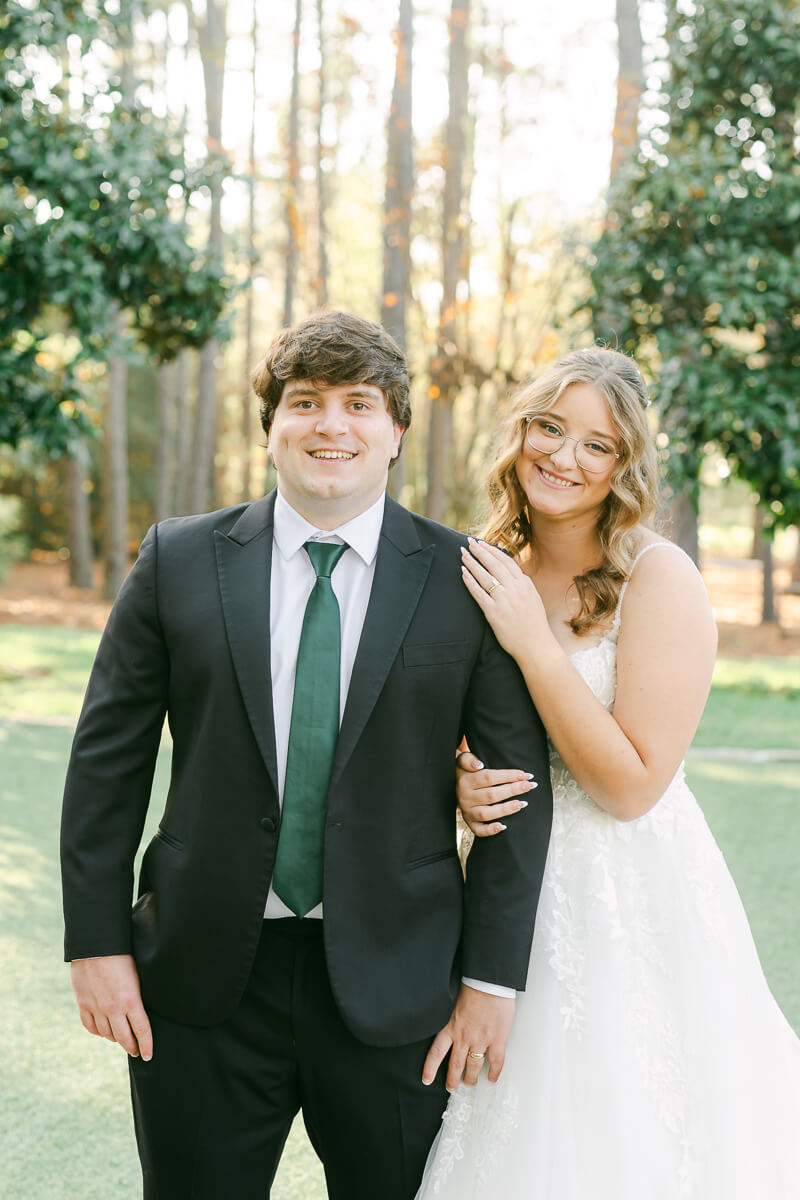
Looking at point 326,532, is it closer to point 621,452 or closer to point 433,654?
point 433,654

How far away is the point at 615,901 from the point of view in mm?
2311

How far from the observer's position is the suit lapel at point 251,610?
1.95 meters

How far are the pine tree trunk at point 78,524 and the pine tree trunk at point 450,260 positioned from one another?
5937mm

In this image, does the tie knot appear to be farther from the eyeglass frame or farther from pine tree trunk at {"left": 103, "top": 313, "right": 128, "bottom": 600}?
pine tree trunk at {"left": 103, "top": 313, "right": 128, "bottom": 600}

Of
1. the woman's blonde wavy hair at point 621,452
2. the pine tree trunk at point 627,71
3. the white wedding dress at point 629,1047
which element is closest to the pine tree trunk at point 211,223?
the pine tree trunk at point 627,71

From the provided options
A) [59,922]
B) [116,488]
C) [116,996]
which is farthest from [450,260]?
[116,996]

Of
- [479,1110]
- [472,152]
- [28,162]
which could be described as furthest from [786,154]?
[472,152]

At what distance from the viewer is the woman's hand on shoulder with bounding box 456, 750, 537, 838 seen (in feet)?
6.59

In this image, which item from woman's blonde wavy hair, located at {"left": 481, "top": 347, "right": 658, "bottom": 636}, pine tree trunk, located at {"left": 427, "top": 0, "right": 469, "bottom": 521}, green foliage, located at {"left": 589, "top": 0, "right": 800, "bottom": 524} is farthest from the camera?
pine tree trunk, located at {"left": 427, "top": 0, "right": 469, "bottom": 521}

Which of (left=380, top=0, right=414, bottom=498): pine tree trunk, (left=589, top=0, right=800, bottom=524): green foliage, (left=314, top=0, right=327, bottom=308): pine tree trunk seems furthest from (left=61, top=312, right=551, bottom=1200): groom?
(left=314, top=0, right=327, bottom=308): pine tree trunk

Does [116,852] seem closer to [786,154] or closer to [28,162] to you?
[28,162]

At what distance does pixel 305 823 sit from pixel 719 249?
7403mm

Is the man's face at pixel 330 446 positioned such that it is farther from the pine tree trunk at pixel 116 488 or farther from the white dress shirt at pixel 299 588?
the pine tree trunk at pixel 116 488

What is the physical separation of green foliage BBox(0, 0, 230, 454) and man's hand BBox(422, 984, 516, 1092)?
237 inches
